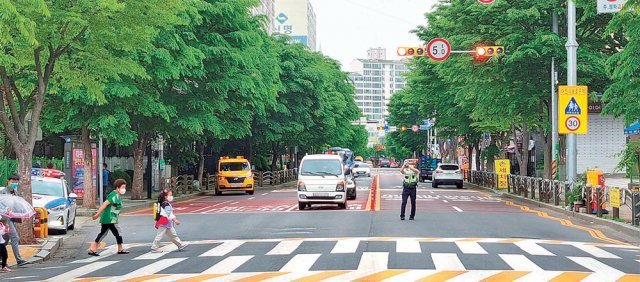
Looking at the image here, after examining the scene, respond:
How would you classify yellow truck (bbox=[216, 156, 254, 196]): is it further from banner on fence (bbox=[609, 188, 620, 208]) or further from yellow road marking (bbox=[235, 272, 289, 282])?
yellow road marking (bbox=[235, 272, 289, 282])

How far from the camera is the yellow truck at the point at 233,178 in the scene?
4956 cm

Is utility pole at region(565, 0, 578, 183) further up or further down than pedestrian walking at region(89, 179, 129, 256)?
further up

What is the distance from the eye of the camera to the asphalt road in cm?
1425

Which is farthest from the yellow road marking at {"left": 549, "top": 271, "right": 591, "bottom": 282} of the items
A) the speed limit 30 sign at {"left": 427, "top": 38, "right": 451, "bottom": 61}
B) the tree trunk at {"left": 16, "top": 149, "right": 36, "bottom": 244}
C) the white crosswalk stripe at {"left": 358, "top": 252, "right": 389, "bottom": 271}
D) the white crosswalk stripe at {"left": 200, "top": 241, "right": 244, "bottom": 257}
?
the speed limit 30 sign at {"left": 427, "top": 38, "right": 451, "bottom": 61}

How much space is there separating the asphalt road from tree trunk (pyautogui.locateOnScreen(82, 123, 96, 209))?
597 cm

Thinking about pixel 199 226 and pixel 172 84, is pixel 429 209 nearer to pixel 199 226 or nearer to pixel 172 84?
pixel 199 226

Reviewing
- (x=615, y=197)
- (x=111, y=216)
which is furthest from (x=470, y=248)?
(x=615, y=197)

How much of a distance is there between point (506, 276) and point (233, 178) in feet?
121

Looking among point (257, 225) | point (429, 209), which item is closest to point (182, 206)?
point (429, 209)

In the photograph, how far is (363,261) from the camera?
15.6 m

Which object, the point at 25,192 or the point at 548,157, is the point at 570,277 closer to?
the point at 25,192

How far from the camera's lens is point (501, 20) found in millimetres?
37375

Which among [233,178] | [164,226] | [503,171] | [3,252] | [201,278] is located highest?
[503,171]

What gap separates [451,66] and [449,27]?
70.4 inches
